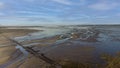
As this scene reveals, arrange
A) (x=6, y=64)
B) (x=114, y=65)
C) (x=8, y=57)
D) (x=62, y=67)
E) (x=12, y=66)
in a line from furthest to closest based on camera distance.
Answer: (x=8, y=57)
(x=6, y=64)
(x=12, y=66)
(x=62, y=67)
(x=114, y=65)

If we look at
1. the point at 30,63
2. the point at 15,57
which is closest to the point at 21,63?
the point at 30,63

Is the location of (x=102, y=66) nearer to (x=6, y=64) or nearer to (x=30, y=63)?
(x=30, y=63)

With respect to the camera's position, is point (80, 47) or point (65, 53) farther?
point (80, 47)

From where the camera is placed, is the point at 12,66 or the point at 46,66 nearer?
the point at 46,66

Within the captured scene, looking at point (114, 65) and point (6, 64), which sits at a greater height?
point (114, 65)

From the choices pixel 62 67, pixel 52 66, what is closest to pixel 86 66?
pixel 62 67

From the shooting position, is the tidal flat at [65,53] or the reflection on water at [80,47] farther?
the reflection on water at [80,47]

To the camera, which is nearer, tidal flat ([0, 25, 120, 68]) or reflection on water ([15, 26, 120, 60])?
tidal flat ([0, 25, 120, 68])

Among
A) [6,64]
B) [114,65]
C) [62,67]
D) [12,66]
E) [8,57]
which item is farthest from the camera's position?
[8,57]

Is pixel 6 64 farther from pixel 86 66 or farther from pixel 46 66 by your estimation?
pixel 86 66
